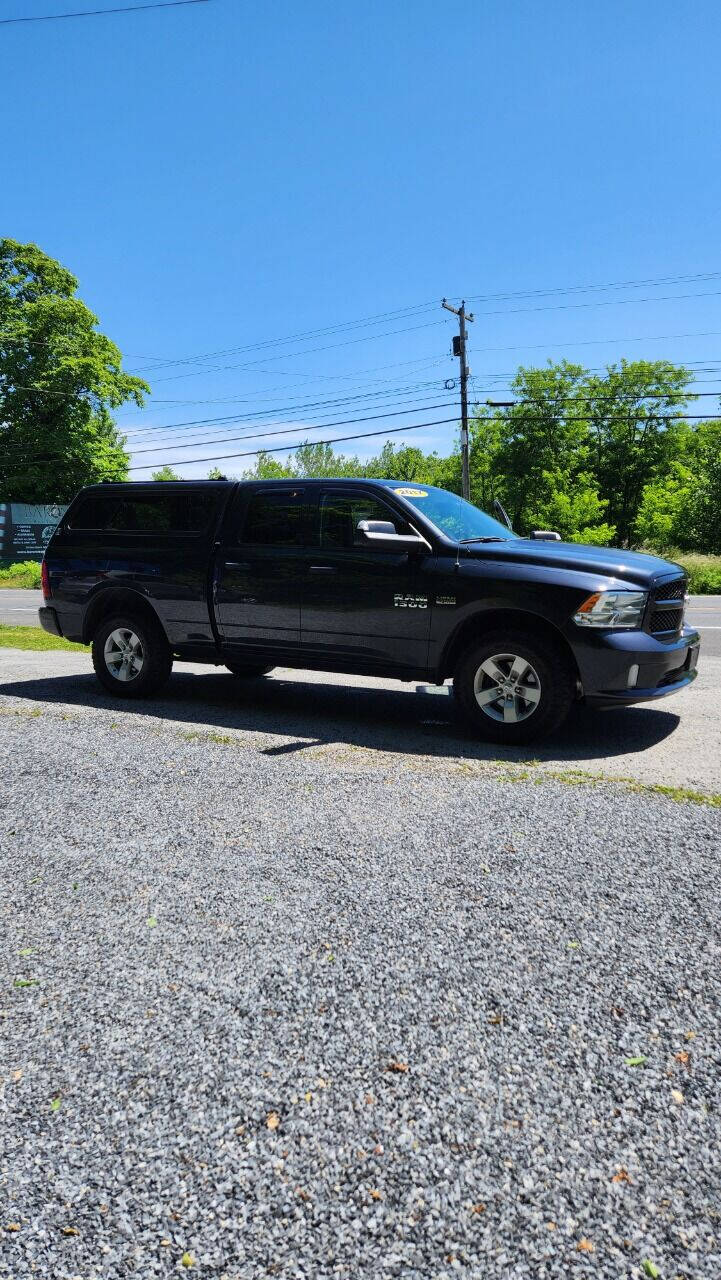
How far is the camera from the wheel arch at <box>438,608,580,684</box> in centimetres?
538

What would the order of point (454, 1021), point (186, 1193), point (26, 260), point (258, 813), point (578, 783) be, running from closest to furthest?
point (186, 1193) < point (454, 1021) < point (258, 813) < point (578, 783) < point (26, 260)

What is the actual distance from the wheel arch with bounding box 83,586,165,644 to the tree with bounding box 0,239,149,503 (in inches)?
1549

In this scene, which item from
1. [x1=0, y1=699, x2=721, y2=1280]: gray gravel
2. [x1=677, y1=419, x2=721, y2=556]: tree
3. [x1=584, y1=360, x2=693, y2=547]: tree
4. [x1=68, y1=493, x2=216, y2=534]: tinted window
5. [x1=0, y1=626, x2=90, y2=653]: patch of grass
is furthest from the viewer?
[x1=584, y1=360, x2=693, y2=547]: tree

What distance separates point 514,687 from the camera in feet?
17.9

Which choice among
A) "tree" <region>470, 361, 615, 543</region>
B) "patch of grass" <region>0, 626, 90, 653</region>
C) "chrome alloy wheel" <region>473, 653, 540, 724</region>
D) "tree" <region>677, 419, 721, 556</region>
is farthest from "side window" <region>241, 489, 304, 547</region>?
"tree" <region>470, 361, 615, 543</region>

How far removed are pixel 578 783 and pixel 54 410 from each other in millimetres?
→ 45155

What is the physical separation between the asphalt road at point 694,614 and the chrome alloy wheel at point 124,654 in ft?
23.5

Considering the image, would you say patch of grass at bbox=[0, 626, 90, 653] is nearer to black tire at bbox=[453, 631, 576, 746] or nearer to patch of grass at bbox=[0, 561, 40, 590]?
black tire at bbox=[453, 631, 576, 746]

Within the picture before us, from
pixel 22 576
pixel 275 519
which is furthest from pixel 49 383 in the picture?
pixel 275 519

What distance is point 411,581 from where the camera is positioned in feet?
19.2

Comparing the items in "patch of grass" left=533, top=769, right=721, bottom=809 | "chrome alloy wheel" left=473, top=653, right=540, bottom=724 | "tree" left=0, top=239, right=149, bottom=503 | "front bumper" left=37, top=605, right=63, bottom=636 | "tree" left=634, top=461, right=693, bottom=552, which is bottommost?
"patch of grass" left=533, top=769, right=721, bottom=809

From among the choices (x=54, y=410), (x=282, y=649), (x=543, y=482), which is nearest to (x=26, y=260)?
(x=54, y=410)

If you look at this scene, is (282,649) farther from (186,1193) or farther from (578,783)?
(186,1193)

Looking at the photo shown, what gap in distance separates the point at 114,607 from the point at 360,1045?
19.1 ft
